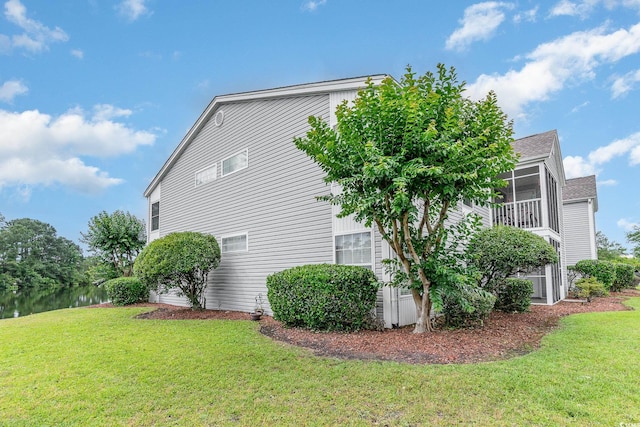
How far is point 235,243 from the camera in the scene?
11008 mm

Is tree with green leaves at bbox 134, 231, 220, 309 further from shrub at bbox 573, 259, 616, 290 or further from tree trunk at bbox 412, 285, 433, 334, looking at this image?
shrub at bbox 573, 259, 616, 290

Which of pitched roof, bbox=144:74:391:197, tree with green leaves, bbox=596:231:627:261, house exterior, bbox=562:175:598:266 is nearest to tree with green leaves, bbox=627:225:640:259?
tree with green leaves, bbox=596:231:627:261

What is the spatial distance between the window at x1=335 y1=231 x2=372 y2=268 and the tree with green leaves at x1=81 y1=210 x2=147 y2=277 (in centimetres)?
1416

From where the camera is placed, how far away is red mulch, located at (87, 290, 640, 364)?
16.7ft

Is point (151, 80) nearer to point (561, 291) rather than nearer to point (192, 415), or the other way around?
point (192, 415)

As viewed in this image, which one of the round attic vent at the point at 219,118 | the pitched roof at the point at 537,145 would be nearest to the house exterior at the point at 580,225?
the pitched roof at the point at 537,145

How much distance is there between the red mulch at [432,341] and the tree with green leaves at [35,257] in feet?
122

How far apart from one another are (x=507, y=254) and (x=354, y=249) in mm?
3615

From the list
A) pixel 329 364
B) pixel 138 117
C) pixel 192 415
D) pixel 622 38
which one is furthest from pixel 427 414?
pixel 138 117

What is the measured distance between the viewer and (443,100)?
5848 millimetres

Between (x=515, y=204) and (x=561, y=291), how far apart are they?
14.3ft

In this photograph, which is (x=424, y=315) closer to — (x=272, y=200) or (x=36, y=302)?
(x=272, y=200)

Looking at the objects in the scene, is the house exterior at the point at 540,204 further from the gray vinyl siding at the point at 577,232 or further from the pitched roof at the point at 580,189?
the pitched roof at the point at 580,189

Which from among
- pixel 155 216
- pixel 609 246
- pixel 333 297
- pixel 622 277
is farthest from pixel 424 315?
pixel 609 246
